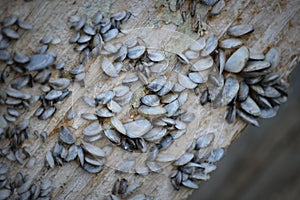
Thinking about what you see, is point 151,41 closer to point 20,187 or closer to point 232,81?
point 232,81

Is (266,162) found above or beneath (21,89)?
beneath

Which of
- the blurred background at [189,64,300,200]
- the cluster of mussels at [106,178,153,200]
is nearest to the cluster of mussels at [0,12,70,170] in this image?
the cluster of mussels at [106,178,153,200]

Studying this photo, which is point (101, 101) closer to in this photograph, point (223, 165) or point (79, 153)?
point (79, 153)

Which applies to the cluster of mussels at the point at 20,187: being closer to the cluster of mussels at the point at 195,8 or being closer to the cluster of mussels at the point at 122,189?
the cluster of mussels at the point at 122,189

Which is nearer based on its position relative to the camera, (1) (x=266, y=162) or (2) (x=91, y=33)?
(2) (x=91, y=33)

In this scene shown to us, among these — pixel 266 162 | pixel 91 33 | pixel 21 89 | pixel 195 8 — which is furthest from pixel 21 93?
pixel 266 162

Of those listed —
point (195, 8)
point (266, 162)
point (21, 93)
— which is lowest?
point (266, 162)

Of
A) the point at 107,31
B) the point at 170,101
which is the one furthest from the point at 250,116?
the point at 107,31
